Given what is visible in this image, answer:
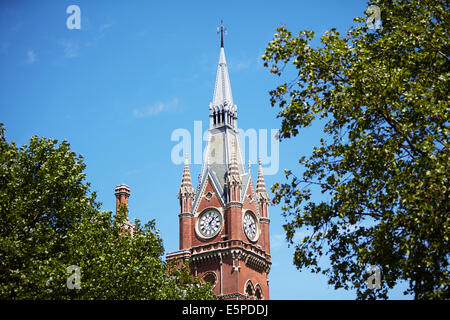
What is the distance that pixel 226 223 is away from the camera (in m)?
90.8

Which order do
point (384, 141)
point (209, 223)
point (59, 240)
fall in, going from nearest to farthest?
1. point (384, 141)
2. point (59, 240)
3. point (209, 223)

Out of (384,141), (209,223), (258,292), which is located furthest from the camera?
(209,223)

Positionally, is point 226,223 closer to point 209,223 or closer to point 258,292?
point 209,223

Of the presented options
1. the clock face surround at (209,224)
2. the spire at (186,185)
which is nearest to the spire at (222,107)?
the spire at (186,185)

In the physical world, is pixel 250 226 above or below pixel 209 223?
below

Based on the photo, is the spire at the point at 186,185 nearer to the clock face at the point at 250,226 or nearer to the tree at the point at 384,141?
the clock face at the point at 250,226

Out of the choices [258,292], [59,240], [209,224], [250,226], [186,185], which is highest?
[186,185]

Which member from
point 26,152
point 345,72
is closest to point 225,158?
point 26,152

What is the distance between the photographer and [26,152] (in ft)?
119

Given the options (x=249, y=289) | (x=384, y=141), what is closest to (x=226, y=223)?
(x=249, y=289)

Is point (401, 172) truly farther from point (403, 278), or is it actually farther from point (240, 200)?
point (240, 200)

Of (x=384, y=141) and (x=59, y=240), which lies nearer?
(x=384, y=141)

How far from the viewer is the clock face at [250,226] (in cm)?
9212
